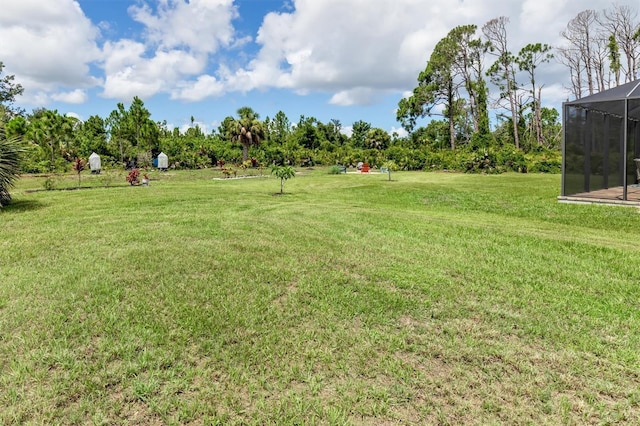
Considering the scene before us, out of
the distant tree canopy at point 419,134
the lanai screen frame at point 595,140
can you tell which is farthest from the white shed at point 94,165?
the lanai screen frame at point 595,140

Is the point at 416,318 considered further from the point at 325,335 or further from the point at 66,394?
the point at 66,394

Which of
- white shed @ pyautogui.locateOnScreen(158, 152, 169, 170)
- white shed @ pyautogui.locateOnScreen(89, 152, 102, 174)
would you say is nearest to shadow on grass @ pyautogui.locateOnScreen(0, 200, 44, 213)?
white shed @ pyautogui.locateOnScreen(89, 152, 102, 174)

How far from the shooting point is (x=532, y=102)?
37250 mm

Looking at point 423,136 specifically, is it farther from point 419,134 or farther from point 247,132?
point 247,132

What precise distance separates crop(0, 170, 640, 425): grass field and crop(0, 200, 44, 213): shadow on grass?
340cm

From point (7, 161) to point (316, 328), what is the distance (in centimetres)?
955

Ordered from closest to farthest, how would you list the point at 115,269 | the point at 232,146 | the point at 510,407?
the point at 510,407 < the point at 115,269 < the point at 232,146

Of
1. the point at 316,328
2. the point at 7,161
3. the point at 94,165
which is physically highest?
the point at 94,165

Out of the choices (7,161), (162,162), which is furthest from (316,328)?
(162,162)

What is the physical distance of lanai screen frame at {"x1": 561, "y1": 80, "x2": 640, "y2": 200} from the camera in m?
10.4

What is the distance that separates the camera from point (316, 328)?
10.4 feet

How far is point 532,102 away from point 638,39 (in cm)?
906

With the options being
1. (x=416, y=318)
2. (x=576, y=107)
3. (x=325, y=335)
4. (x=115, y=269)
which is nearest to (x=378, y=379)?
(x=325, y=335)

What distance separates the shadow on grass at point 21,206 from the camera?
8750 mm
